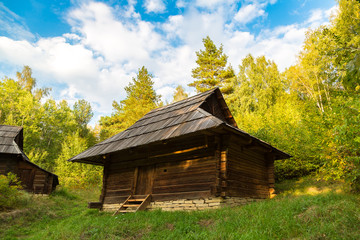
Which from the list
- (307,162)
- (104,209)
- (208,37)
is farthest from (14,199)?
(208,37)

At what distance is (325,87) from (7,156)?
25.2 metres

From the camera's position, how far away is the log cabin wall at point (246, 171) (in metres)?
8.45

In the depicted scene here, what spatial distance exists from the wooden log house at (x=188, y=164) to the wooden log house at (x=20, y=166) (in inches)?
325

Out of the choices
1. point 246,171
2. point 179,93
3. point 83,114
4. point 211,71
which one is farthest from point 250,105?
point 83,114

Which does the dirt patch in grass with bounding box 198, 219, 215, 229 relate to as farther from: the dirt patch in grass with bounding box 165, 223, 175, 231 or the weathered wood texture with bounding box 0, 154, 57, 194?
the weathered wood texture with bounding box 0, 154, 57, 194

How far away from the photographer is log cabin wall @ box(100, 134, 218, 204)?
821 cm

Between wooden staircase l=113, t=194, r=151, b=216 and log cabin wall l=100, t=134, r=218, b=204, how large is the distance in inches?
11.4

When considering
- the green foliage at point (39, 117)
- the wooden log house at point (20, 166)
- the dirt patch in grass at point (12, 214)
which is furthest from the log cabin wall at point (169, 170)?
the green foliage at point (39, 117)

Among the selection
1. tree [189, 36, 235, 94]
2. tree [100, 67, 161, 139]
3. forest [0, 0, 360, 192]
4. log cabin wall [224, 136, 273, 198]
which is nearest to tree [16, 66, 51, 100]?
forest [0, 0, 360, 192]

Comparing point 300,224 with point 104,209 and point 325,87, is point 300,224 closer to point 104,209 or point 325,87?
point 104,209

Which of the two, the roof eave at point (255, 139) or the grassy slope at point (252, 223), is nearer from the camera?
the grassy slope at point (252, 223)

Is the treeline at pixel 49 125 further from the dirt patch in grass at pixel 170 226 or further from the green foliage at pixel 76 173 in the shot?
the dirt patch in grass at pixel 170 226

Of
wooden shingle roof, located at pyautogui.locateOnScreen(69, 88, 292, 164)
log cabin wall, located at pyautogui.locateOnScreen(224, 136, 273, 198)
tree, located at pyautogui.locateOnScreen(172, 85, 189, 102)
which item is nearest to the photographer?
wooden shingle roof, located at pyautogui.locateOnScreen(69, 88, 292, 164)

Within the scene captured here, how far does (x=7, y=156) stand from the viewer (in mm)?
15930
